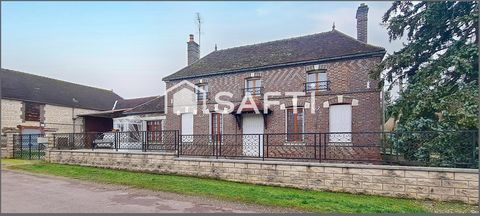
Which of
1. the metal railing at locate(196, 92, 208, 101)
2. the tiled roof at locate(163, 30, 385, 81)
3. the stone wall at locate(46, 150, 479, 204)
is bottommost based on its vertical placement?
the stone wall at locate(46, 150, 479, 204)

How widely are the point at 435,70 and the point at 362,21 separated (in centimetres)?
642

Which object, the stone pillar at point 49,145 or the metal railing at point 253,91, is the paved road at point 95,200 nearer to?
the stone pillar at point 49,145

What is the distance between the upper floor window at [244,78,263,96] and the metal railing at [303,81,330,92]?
91.7 inches

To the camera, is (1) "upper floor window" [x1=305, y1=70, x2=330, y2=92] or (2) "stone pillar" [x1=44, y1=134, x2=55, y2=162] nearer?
(2) "stone pillar" [x1=44, y1=134, x2=55, y2=162]

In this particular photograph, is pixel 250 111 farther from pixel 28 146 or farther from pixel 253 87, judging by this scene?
pixel 28 146

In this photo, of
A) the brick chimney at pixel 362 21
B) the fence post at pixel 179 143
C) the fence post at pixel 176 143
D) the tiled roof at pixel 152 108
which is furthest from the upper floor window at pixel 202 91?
the brick chimney at pixel 362 21

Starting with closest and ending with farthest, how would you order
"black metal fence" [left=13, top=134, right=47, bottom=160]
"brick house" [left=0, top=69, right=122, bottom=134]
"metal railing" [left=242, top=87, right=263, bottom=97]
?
"black metal fence" [left=13, top=134, right=47, bottom=160], "metal railing" [left=242, top=87, right=263, bottom=97], "brick house" [left=0, top=69, right=122, bottom=134]

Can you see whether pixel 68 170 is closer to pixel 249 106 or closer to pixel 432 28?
pixel 249 106

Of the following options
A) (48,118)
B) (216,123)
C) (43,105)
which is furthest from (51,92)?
(216,123)

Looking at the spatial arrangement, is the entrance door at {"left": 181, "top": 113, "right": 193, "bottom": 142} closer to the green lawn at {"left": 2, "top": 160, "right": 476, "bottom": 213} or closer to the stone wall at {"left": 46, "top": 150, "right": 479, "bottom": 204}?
the stone wall at {"left": 46, "top": 150, "right": 479, "bottom": 204}

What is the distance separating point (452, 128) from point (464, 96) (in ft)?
3.55

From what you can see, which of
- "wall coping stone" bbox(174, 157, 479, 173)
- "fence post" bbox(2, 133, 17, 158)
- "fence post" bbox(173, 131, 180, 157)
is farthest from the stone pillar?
"wall coping stone" bbox(174, 157, 479, 173)

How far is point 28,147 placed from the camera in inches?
580

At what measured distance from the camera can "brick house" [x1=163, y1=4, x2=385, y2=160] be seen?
505 inches
